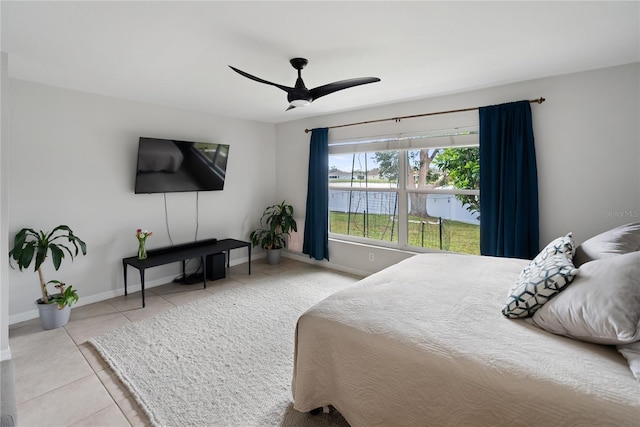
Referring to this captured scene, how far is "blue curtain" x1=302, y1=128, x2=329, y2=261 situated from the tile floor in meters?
1.94

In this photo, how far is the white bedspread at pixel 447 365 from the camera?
1036mm

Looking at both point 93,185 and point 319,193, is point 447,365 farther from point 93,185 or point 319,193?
point 93,185

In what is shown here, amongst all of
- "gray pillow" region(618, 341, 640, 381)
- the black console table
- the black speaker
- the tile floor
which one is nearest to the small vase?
the black console table

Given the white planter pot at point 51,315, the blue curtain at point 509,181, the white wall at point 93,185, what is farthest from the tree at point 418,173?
the white planter pot at point 51,315

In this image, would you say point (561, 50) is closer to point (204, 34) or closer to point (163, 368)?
point (204, 34)

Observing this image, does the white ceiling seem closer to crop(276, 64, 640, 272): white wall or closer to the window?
crop(276, 64, 640, 272): white wall

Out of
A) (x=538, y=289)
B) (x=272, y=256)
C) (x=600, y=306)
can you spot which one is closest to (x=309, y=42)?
(x=538, y=289)

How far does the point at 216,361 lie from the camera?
2.36 m

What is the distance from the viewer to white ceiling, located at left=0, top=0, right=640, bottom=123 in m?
1.81

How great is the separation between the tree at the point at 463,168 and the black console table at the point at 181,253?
9.75 ft

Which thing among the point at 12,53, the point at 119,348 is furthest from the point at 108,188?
the point at 119,348

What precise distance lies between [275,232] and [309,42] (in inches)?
137

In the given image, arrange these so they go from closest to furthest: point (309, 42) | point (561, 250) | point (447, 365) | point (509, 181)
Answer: point (447, 365)
point (561, 250)
point (309, 42)
point (509, 181)

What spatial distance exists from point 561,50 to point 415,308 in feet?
7.85
